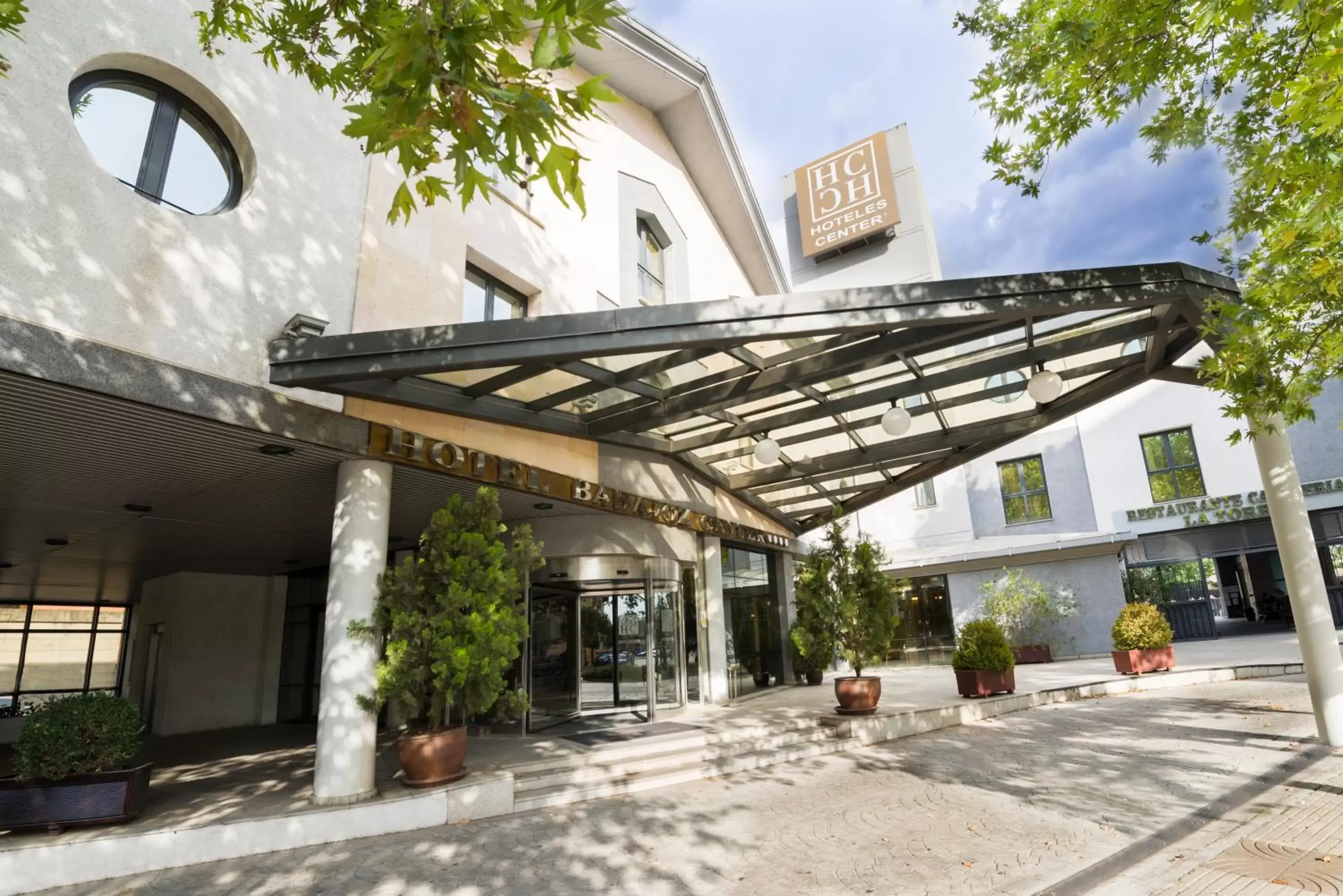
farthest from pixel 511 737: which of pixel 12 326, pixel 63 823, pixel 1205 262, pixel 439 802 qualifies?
pixel 1205 262

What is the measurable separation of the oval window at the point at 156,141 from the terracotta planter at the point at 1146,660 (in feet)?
54.9

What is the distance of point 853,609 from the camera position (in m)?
10.4

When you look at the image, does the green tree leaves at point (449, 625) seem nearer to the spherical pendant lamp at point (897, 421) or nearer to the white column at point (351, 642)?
the white column at point (351, 642)

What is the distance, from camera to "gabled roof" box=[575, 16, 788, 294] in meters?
14.0

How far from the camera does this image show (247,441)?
21.7 feet

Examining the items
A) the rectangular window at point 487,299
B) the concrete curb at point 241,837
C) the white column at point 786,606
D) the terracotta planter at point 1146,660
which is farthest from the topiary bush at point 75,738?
the terracotta planter at point 1146,660

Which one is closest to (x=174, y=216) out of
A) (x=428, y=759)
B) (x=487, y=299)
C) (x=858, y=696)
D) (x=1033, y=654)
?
(x=487, y=299)

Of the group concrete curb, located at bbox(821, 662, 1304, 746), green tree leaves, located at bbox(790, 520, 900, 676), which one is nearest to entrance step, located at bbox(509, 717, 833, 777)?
concrete curb, located at bbox(821, 662, 1304, 746)

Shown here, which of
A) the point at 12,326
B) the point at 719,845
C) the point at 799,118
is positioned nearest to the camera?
the point at 12,326

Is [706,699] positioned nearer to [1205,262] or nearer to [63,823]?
[63,823]

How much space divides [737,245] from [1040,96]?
14.2 meters

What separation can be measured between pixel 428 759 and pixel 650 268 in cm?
1074

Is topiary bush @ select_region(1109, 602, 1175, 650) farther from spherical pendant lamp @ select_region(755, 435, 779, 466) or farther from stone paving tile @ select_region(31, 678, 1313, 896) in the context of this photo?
spherical pendant lamp @ select_region(755, 435, 779, 466)

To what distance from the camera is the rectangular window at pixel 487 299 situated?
963 centimetres
